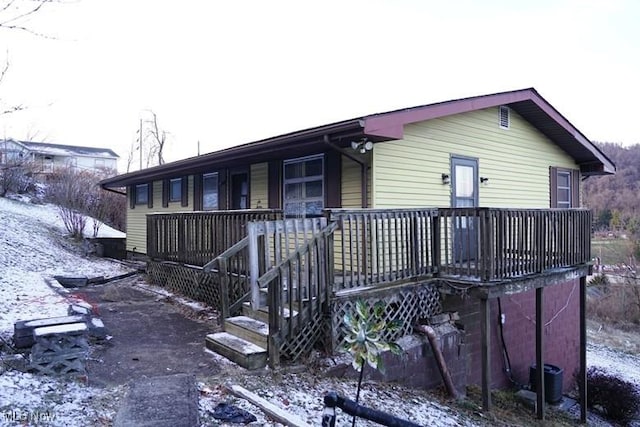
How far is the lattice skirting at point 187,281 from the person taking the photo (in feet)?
24.7

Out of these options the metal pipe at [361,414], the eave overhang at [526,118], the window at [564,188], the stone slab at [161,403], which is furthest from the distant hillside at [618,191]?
the metal pipe at [361,414]

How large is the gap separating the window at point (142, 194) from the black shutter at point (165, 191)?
149 centimetres

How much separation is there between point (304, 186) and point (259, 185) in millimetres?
1576

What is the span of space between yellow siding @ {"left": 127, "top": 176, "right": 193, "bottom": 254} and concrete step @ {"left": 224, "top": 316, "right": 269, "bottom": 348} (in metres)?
7.76

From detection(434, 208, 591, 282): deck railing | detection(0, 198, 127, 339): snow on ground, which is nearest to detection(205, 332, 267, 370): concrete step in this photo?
detection(0, 198, 127, 339): snow on ground

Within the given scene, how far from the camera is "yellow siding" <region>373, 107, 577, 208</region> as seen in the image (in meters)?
7.55

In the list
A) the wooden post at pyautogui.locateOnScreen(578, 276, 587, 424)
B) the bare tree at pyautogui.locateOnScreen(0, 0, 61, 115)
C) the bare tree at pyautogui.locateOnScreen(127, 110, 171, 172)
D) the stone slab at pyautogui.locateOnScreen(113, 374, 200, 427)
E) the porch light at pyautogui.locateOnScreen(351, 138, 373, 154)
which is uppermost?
the bare tree at pyautogui.locateOnScreen(127, 110, 171, 172)

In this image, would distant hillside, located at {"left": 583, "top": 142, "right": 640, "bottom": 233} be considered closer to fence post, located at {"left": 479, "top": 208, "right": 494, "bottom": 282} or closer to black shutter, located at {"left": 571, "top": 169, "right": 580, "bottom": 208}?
black shutter, located at {"left": 571, "top": 169, "right": 580, "bottom": 208}

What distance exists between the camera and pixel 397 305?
6.14m

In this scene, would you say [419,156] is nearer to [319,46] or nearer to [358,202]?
[358,202]

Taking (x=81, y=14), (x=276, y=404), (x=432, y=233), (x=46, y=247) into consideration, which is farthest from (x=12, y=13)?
(x=46, y=247)

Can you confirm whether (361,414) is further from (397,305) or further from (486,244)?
Result: (486,244)

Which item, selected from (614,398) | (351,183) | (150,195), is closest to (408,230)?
(351,183)

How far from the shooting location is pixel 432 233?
6656mm
